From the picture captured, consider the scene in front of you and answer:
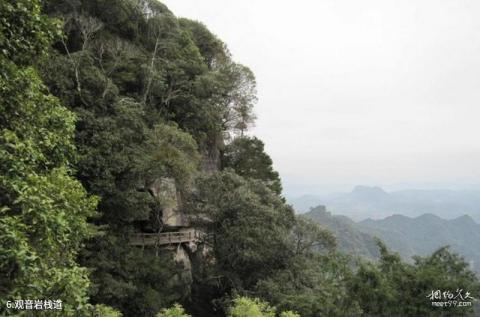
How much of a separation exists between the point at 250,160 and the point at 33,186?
21.1 meters

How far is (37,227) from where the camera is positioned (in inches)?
176

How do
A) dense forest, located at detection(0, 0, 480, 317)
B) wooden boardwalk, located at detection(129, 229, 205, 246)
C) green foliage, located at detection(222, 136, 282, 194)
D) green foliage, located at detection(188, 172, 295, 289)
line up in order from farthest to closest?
green foliage, located at detection(222, 136, 282, 194) < wooden boardwalk, located at detection(129, 229, 205, 246) < green foliage, located at detection(188, 172, 295, 289) < dense forest, located at detection(0, 0, 480, 317)

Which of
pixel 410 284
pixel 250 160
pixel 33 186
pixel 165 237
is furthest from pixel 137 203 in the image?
pixel 250 160

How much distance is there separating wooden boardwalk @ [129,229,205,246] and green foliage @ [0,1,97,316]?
1040cm

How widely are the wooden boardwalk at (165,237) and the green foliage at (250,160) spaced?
25.3 ft

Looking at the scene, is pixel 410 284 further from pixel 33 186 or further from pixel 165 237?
pixel 33 186

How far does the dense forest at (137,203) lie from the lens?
4.68m

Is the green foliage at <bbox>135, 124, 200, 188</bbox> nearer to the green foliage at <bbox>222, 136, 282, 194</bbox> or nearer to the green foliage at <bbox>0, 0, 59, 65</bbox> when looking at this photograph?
the green foliage at <bbox>0, 0, 59, 65</bbox>

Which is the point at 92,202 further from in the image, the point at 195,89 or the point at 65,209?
the point at 195,89

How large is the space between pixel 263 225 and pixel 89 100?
958 cm

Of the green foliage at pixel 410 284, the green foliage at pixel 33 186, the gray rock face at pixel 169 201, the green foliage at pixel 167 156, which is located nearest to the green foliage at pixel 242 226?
the gray rock face at pixel 169 201

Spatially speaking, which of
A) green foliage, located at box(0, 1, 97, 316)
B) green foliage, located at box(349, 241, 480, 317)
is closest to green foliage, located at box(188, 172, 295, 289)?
green foliage, located at box(349, 241, 480, 317)

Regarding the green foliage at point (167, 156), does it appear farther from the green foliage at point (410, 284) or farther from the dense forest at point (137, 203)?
the green foliage at point (410, 284)

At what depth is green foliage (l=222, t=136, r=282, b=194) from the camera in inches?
984
